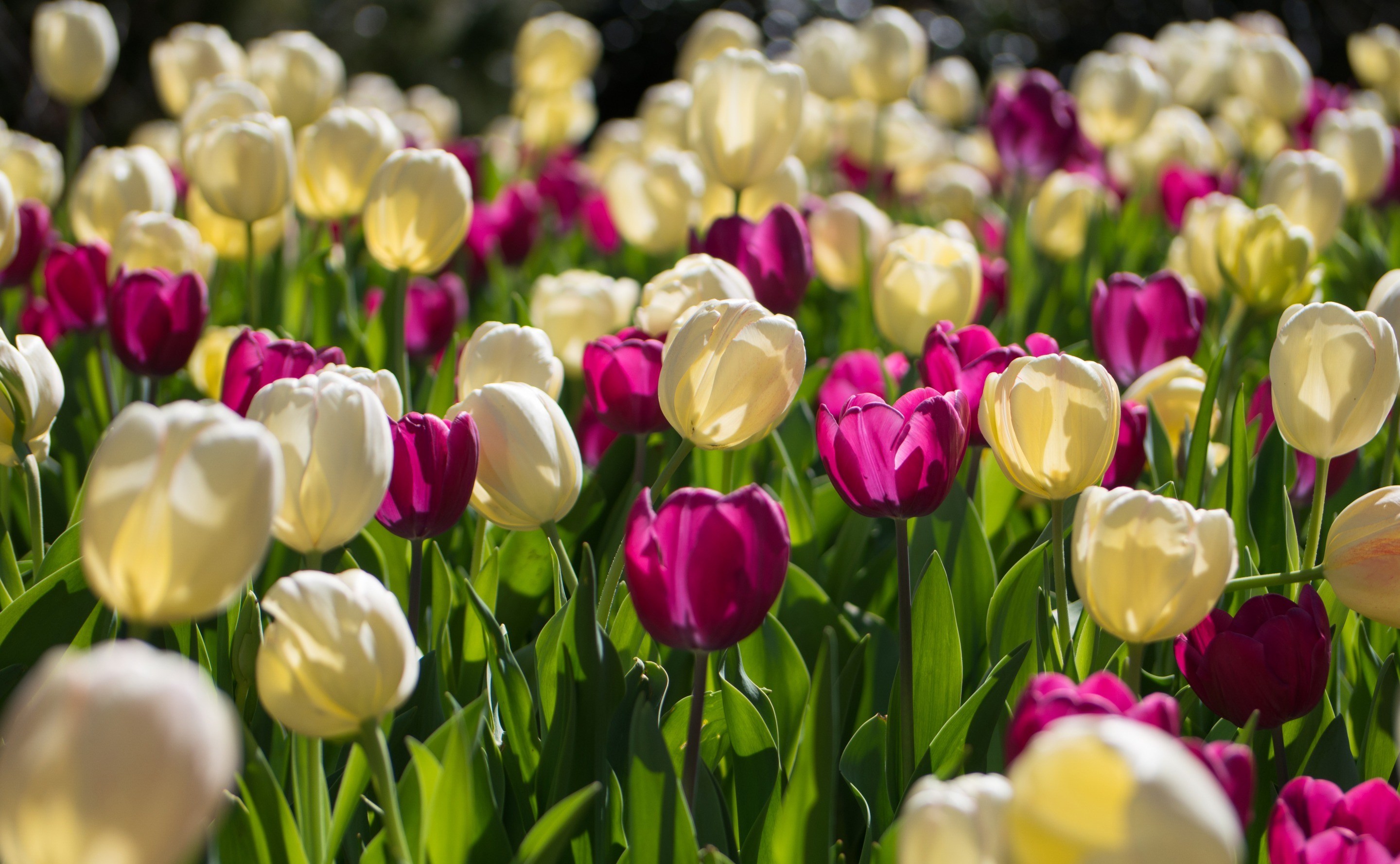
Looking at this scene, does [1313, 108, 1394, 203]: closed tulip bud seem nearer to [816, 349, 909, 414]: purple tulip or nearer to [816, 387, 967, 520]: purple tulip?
[816, 349, 909, 414]: purple tulip

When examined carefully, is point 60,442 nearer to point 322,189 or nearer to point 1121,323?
point 322,189

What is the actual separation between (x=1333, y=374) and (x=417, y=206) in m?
1.00

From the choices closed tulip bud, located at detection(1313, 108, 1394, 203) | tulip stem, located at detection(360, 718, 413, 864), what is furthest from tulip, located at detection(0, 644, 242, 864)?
closed tulip bud, located at detection(1313, 108, 1394, 203)

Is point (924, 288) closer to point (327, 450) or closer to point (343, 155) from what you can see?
point (343, 155)

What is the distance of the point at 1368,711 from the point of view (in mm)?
1011

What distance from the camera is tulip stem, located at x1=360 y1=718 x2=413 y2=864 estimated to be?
671mm

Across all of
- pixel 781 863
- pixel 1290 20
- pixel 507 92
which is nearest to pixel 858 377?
pixel 781 863

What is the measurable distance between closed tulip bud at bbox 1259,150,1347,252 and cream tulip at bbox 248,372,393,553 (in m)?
1.70

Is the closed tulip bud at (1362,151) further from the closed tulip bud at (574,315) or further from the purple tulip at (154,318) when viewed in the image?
the purple tulip at (154,318)

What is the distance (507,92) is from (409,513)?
32.5 ft

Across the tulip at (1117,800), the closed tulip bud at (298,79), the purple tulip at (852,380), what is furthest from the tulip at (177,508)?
the closed tulip bud at (298,79)

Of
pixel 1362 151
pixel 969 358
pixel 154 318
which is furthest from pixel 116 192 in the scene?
pixel 1362 151

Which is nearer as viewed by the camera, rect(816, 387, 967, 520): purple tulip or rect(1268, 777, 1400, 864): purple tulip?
rect(1268, 777, 1400, 864): purple tulip

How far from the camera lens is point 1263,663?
83 cm
